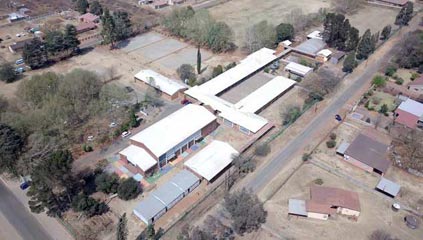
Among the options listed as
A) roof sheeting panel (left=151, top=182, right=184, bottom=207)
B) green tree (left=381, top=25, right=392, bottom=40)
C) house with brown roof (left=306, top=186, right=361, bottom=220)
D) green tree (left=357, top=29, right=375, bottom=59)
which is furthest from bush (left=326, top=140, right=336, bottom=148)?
green tree (left=381, top=25, right=392, bottom=40)

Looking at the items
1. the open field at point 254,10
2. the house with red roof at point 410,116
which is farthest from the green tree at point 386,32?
the house with red roof at point 410,116

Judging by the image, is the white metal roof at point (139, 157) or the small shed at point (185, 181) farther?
the white metal roof at point (139, 157)

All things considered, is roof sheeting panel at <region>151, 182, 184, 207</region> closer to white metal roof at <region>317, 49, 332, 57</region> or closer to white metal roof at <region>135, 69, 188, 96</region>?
white metal roof at <region>135, 69, 188, 96</region>

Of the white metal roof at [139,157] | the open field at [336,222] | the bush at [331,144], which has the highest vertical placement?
the white metal roof at [139,157]

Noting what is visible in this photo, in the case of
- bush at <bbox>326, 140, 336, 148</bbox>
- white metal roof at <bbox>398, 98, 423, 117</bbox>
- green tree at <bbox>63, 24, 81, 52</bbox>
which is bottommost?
bush at <bbox>326, 140, 336, 148</bbox>

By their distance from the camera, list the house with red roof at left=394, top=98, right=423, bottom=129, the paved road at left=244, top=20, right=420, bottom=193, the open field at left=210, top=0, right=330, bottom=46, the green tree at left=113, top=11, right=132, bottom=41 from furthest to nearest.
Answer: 1. the open field at left=210, top=0, right=330, bottom=46
2. the green tree at left=113, top=11, right=132, bottom=41
3. the house with red roof at left=394, top=98, right=423, bottom=129
4. the paved road at left=244, top=20, right=420, bottom=193

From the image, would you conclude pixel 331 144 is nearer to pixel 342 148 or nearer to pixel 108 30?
pixel 342 148

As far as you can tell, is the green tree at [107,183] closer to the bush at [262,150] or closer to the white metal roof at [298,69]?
the bush at [262,150]
